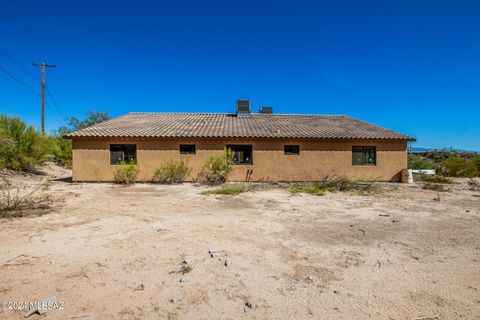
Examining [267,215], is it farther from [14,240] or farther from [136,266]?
[14,240]

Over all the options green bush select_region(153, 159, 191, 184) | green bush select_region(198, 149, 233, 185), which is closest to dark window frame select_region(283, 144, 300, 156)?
green bush select_region(198, 149, 233, 185)

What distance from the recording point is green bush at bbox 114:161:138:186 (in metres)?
13.3

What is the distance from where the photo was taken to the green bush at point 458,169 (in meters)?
17.0

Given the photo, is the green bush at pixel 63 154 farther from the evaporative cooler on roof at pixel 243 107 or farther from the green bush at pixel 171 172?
the evaporative cooler on roof at pixel 243 107

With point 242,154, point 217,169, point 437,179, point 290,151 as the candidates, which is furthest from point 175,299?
point 437,179

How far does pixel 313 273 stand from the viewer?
357cm

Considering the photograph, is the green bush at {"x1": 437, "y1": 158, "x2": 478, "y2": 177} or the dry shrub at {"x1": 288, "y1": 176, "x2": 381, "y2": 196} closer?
the dry shrub at {"x1": 288, "y1": 176, "x2": 381, "y2": 196}

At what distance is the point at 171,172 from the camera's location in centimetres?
1407

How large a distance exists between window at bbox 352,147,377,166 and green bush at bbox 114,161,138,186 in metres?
12.6

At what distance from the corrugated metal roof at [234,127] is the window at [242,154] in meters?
0.82

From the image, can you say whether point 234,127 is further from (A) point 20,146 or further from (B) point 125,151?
(A) point 20,146

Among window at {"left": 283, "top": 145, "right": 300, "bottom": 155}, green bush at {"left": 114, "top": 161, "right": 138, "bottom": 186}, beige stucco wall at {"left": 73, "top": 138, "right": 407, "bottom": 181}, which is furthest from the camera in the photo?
window at {"left": 283, "top": 145, "right": 300, "bottom": 155}

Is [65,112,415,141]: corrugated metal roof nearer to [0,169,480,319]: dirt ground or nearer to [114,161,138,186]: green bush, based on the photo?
[114,161,138,186]: green bush

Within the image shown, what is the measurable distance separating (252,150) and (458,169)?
14067mm
